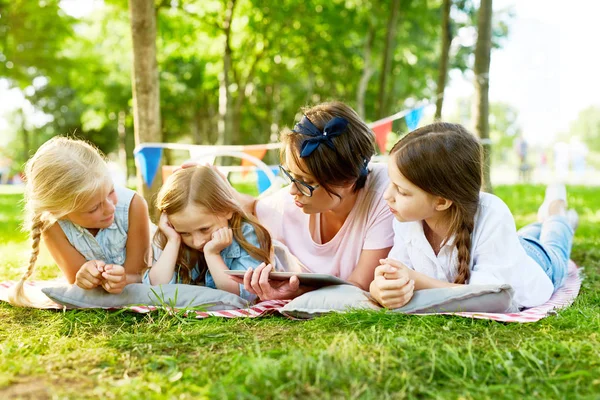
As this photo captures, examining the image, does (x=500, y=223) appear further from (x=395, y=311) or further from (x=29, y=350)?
(x=29, y=350)

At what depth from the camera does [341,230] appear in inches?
128

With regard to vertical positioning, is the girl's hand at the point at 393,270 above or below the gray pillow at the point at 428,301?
above

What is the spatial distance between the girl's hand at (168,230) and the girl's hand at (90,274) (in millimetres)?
447

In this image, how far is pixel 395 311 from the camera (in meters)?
2.63

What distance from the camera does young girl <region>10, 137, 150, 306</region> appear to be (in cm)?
290

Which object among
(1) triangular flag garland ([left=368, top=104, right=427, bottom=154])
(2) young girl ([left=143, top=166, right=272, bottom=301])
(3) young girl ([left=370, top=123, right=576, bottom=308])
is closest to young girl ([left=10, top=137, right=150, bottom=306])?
(2) young girl ([left=143, top=166, right=272, bottom=301])

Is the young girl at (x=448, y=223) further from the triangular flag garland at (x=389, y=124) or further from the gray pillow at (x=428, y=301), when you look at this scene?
the triangular flag garland at (x=389, y=124)

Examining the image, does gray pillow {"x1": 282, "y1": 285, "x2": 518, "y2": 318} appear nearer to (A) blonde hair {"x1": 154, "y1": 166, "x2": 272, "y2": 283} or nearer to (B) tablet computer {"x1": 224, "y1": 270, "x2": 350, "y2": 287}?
(B) tablet computer {"x1": 224, "y1": 270, "x2": 350, "y2": 287}

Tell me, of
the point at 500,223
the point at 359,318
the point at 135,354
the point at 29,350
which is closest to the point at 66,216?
the point at 29,350

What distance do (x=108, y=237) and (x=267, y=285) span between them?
1017 mm

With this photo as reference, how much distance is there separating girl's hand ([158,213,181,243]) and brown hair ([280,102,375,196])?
2.37ft

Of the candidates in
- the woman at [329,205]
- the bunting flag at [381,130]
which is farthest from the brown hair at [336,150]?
the bunting flag at [381,130]

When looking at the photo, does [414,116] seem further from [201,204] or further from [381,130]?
[201,204]

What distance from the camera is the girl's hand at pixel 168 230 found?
329 centimetres
